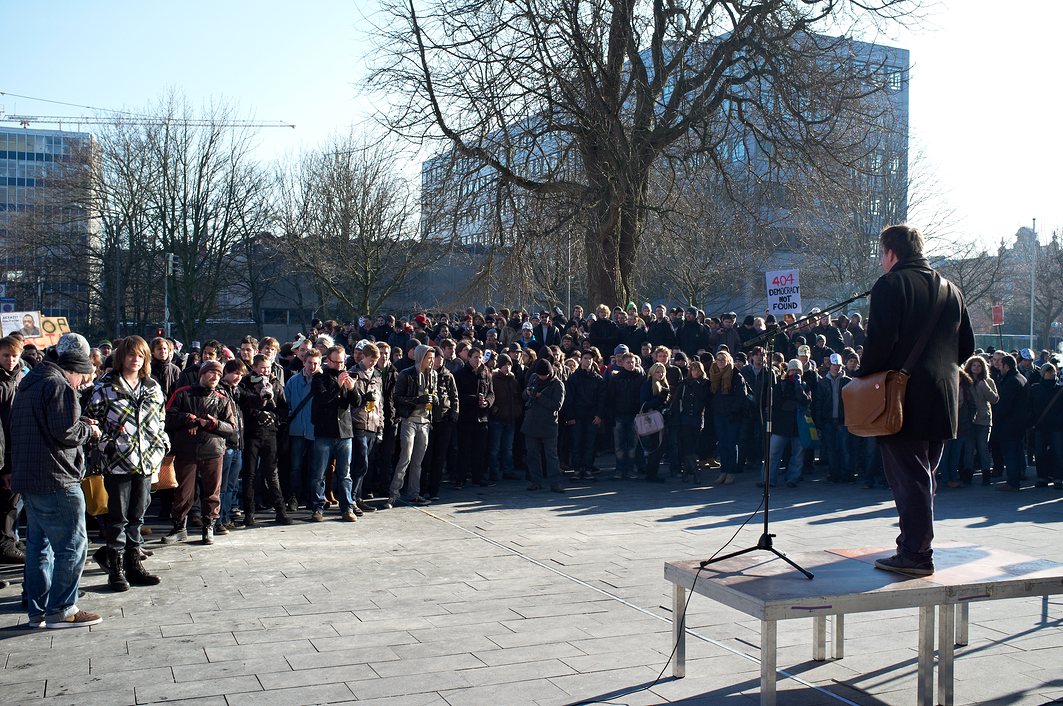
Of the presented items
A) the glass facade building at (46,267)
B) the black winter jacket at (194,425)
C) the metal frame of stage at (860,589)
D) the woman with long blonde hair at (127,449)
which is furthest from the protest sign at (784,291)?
the glass facade building at (46,267)

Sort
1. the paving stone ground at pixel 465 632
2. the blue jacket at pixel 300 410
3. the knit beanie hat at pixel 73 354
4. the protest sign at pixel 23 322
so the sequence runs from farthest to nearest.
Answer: the protest sign at pixel 23 322, the blue jacket at pixel 300 410, the knit beanie hat at pixel 73 354, the paving stone ground at pixel 465 632

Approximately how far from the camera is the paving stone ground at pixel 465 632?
18.0 feet

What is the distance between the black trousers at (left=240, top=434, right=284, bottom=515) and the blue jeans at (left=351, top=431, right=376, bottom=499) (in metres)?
1.16

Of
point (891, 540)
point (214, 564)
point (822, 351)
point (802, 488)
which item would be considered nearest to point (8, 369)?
point (214, 564)

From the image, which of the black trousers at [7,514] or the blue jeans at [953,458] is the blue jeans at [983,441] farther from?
the black trousers at [7,514]

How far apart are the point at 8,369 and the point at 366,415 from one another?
4.33m

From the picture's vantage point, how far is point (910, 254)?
5406 mm

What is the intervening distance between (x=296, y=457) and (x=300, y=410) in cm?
67

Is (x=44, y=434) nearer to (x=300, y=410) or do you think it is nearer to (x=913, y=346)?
(x=300, y=410)

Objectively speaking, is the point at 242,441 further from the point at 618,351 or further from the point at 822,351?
the point at 822,351

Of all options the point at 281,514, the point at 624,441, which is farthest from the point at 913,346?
the point at 624,441

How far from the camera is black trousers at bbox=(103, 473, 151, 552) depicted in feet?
25.9

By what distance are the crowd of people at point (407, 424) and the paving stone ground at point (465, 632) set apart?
670 millimetres

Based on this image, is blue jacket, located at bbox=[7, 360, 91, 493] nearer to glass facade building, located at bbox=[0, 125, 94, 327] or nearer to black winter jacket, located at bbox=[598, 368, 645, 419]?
black winter jacket, located at bbox=[598, 368, 645, 419]
